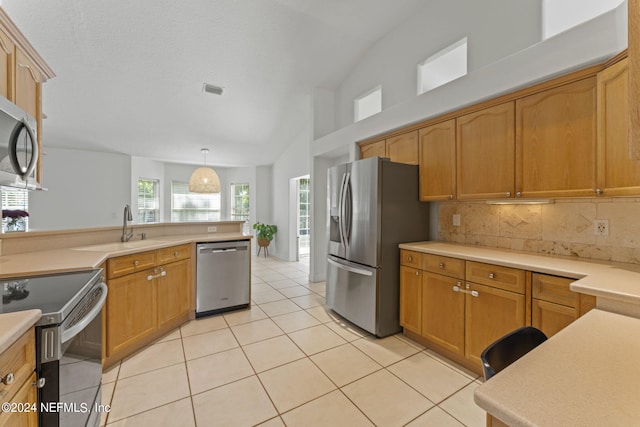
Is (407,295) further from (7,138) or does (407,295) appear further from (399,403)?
(7,138)

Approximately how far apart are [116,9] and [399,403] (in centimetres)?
399

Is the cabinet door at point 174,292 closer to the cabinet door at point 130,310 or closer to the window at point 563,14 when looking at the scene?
the cabinet door at point 130,310

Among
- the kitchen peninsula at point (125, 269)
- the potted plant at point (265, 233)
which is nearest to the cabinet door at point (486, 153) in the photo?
the kitchen peninsula at point (125, 269)

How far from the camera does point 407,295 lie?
8.42 ft

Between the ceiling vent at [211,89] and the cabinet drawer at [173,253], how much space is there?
7.58 ft

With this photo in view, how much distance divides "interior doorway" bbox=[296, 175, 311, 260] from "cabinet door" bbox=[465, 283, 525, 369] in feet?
15.1

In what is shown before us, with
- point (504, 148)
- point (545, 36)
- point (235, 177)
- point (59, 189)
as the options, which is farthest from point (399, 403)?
point (235, 177)

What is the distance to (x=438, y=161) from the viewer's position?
262 centimetres

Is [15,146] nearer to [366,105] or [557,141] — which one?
[557,141]

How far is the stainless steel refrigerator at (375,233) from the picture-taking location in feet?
8.39

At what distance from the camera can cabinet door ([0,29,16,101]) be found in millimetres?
1497

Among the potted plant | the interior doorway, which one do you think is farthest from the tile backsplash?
the potted plant

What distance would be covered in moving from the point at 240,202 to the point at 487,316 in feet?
23.3

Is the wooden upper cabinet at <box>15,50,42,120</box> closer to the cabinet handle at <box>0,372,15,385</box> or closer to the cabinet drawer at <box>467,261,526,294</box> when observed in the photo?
the cabinet handle at <box>0,372,15,385</box>
